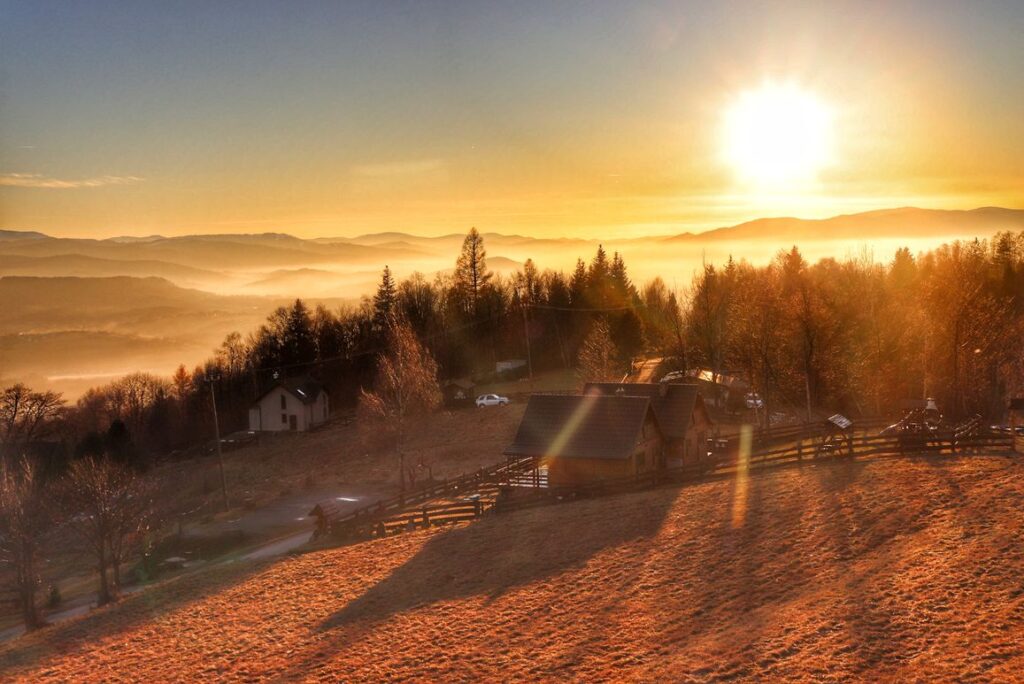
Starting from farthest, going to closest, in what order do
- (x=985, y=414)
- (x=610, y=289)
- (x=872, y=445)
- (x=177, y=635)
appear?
(x=610, y=289) → (x=985, y=414) → (x=872, y=445) → (x=177, y=635)

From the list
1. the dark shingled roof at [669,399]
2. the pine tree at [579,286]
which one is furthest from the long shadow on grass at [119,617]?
the pine tree at [579,286]

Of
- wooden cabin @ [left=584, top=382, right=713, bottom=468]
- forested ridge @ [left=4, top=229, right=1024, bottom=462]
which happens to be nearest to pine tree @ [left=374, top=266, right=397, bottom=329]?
forested ridge @ [left=4, top=229, right=1024, bottom=462]

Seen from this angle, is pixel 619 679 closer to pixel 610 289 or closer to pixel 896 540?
pixel 896 540

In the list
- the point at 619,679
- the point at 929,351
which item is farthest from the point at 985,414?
the point at 619,679

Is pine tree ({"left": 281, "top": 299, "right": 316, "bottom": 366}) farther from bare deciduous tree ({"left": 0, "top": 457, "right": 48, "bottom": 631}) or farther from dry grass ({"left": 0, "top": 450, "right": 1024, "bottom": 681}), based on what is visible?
dry grass ({"left": 0, "top": 450, "right": 1024, "bottom": 681})

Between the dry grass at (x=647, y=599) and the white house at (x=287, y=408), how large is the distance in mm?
46570

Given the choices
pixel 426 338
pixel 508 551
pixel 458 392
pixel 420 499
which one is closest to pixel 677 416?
pixel 420 499

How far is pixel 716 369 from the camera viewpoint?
7138 cm

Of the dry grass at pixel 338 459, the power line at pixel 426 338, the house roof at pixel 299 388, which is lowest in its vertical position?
the dry grass at pixel 338 459

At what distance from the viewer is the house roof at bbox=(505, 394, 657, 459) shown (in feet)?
121

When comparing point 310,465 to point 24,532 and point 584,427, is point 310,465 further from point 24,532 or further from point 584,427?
point 584,427

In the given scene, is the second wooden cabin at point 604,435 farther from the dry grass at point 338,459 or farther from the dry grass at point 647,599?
the dry grass at point 338,459

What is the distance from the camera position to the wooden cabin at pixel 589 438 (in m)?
36.8

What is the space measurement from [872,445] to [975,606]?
53.7 feet
